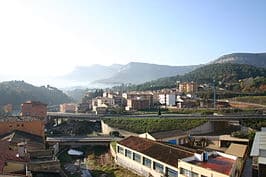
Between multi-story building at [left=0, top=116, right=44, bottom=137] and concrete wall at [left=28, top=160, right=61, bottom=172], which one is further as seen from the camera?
multi-story building at [left=0, top=116, right=44, bottom=137]

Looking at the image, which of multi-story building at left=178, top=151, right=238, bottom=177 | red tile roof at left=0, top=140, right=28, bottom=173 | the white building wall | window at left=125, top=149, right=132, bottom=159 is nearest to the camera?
→ multi-story building at left=178, top=151, right=238, bottom=177

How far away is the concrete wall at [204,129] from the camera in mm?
47000

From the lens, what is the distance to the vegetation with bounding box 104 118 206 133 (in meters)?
48.2

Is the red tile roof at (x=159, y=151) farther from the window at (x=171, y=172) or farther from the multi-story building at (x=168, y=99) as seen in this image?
the multi-story building at (x=168, y=99)

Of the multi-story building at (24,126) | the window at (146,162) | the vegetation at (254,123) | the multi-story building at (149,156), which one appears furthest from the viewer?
the vegetation at (254,123)

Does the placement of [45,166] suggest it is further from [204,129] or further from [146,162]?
[204,129]

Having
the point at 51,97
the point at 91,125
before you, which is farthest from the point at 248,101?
the point at 51,97

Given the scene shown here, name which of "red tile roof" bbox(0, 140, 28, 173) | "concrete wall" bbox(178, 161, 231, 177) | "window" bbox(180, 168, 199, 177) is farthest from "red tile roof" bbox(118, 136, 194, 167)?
"red tile roof" bbox(0, 140, 28, 173)

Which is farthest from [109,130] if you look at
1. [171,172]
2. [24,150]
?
[171,172]

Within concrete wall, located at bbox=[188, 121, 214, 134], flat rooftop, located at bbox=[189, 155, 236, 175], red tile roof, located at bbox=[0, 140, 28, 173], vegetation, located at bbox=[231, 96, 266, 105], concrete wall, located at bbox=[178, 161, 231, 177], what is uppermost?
vegetation, located at bbox=[231, 96, 266, 105]

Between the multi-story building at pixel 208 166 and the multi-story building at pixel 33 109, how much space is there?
42.2 metres

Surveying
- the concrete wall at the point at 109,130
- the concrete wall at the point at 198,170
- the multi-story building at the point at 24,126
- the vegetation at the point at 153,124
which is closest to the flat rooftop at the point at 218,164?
the concrete wall at the point at 198,170

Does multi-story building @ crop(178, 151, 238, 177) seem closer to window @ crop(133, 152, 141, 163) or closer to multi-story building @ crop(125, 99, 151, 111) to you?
window @ crop(133, 152, 141, 163)

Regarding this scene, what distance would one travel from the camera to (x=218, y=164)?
885 inches
